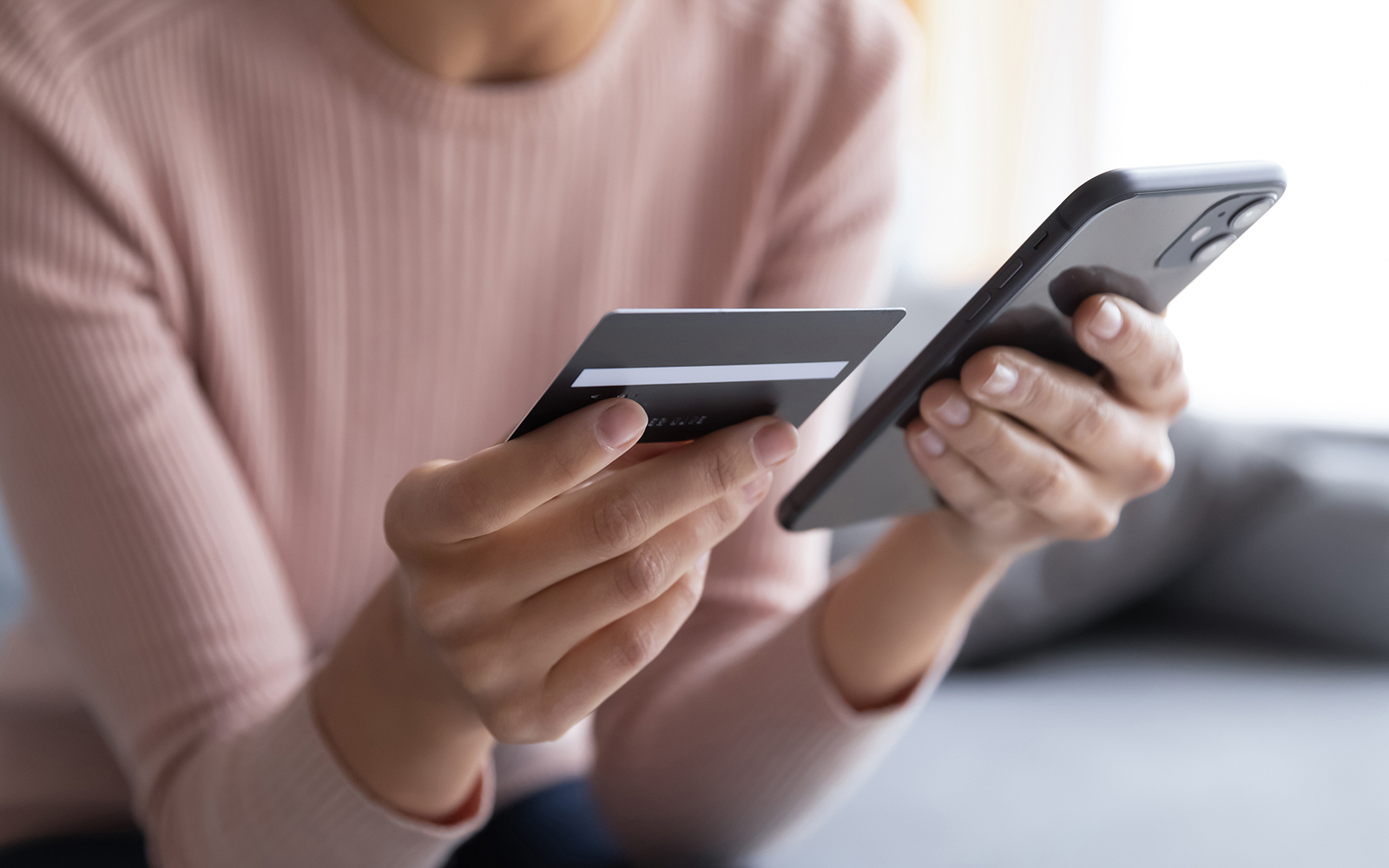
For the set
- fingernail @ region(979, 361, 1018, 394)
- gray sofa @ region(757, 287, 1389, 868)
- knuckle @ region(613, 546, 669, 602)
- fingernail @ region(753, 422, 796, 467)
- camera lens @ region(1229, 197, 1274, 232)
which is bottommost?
gray sofa @ region(757, 287, 1389, 868)

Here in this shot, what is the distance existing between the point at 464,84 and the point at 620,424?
17.0 inches

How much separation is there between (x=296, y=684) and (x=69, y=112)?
37 cm

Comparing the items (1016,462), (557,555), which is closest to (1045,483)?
(1016,462)

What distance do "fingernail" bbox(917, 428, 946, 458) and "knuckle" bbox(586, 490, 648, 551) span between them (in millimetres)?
158

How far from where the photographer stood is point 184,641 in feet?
2.03

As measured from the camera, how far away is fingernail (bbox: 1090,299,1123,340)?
460mm

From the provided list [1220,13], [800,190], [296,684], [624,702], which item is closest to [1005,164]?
[1220,13]

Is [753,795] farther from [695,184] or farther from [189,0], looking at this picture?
[189,0]

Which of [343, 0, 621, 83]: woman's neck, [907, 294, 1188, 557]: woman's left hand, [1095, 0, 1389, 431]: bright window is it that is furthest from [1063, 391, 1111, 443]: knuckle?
[1095, 0, 1389, 431]: bright window

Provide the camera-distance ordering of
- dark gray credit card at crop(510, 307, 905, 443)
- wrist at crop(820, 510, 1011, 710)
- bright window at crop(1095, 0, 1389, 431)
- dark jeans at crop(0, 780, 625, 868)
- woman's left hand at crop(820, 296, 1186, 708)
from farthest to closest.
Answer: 1. bright window at crop(1095, 0, 1389, 431)
2. dark jeans at crop(0, 780, 625, 868)
3. wrist at crop(820, 510, 1011, 710)
4. woman's left hand at crop(820, 296, 1186, 708)
5. dark gray credit card at crop(510, 307, 905, 443)

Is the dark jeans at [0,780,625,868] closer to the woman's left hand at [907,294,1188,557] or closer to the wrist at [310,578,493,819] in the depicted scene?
the wrist at [310,578,493,819]

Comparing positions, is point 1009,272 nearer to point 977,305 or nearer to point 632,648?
point 977,305

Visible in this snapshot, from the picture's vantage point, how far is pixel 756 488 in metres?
0.46

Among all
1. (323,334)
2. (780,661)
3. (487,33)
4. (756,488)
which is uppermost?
(487,33)
